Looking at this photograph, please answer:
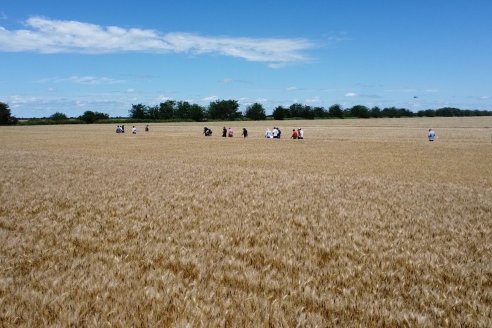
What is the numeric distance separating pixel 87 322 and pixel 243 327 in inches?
66.5

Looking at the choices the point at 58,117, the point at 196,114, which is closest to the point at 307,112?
the point at 196,114

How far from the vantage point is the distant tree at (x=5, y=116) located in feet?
456

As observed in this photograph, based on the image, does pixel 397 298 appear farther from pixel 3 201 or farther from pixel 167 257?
pixel 3 201

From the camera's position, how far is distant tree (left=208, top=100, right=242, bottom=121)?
19538 centimetres

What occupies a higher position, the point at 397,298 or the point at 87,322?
the point at 87,322

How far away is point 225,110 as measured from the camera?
19625 cm

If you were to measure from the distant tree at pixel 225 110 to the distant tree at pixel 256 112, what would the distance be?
5.58m

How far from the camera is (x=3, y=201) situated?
11.4 m

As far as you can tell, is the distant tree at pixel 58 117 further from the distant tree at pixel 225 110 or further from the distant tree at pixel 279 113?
the distant tree at pixel 279 113

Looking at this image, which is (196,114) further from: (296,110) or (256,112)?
(296,110)

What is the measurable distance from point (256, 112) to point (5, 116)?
10914 cm

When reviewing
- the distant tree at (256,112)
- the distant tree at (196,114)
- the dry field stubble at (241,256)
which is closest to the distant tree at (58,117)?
the distant tree at (196,114)

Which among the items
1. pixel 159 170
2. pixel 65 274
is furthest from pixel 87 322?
pixel 159 170

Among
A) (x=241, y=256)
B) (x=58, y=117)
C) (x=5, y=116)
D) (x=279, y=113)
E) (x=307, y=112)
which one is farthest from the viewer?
(x=307, y=112)
